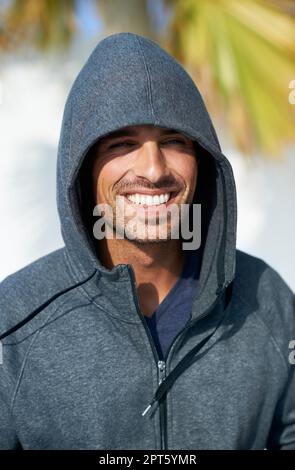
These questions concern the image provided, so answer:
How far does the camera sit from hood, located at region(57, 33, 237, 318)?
1336 millimetres

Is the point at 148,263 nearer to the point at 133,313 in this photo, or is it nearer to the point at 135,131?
the point at 133,313

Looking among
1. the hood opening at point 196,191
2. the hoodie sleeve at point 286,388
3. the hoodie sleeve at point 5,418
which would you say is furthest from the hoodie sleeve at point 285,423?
the hoodie sleeve at point 5,418

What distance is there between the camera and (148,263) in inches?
59.1

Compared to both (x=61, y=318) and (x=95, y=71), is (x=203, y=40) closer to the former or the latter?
(x=95, y=71)

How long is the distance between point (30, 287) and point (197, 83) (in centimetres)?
230

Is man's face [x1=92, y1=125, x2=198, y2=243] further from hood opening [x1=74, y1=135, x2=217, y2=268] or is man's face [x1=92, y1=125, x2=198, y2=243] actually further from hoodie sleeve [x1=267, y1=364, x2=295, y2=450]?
hoodie sleeve [x1=267, y1=364, x2=295, y2=450]

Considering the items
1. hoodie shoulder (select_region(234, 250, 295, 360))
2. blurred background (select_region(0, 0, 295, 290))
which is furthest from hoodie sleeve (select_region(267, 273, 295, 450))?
blurred background (select_region(0, 0, 295, 290))

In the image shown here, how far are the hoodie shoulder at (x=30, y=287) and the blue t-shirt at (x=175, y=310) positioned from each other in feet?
0.72

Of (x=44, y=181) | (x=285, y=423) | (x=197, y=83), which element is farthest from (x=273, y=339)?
(x=44, y=181)

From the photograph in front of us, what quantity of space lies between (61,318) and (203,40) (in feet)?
7.73

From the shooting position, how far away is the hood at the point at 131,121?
134cm

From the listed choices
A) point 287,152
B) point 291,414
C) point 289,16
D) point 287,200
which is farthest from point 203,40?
point 291,414

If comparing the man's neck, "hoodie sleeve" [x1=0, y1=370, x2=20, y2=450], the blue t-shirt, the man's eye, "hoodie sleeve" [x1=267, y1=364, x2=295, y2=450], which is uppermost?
the man's eye

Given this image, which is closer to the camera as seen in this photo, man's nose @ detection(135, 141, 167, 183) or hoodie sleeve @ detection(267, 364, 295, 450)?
man's nose @ detection(135, 141, 167, 183)
